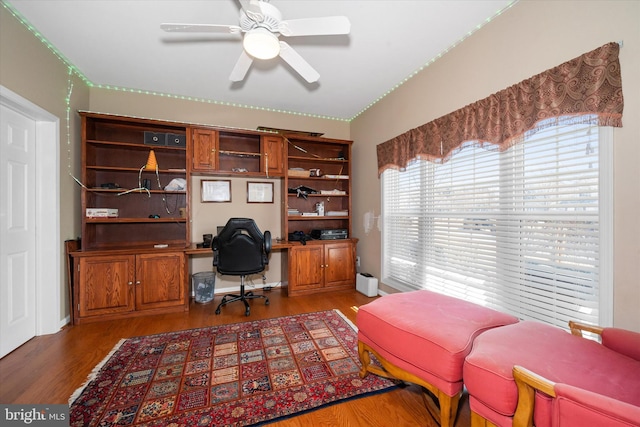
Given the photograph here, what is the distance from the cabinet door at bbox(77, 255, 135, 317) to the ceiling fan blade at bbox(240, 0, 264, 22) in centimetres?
→ 267

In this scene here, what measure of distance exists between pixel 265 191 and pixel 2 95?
2.55 m

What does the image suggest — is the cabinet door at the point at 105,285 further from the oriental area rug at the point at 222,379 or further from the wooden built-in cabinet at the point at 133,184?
the oriental area rug at the point at 222,379

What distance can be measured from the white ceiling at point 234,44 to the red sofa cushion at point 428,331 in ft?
7.18

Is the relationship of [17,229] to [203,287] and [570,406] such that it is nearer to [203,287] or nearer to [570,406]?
[203,287]

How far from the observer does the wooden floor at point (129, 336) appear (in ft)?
4.66


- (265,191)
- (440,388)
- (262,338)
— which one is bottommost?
(262,338)

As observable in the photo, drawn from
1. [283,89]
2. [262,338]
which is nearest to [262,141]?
[283,89]

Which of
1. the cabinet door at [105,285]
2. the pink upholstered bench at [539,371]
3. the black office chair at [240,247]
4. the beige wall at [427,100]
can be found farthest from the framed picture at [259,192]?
the pink upholstered bench at [539,371]

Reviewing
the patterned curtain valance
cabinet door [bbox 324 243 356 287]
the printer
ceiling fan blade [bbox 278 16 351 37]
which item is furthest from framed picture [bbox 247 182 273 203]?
ceiling fan blade [bbox 278 16 351 37]

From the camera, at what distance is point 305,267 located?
3473 millimetres

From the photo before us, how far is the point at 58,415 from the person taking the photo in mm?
1409

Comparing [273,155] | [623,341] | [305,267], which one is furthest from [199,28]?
[623,341]

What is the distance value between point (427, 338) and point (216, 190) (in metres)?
3.22

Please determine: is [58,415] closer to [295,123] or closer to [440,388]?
[440,388]
